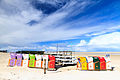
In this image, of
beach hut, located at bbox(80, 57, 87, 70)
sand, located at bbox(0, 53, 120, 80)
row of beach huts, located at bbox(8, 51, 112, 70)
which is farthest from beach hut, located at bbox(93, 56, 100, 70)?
beach hut, located at bbox(80, 57, 87, 70)

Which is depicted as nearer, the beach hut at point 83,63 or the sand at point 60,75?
the sand at point 60,75

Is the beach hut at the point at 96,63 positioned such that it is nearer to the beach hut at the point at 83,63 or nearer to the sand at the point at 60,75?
the sand at the point at 60,75

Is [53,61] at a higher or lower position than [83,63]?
higher

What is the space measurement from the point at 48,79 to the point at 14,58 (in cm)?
800

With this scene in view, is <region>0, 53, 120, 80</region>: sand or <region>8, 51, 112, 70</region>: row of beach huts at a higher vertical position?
<region>8, 51, 112, 70</region>: row of beach huts

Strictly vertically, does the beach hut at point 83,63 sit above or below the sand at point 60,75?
above

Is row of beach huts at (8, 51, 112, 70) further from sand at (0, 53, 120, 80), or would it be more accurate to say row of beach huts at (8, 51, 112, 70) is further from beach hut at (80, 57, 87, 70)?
sand at (0, 53, 120, 80)

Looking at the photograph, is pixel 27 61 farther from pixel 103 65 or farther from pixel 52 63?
pixel 103 65

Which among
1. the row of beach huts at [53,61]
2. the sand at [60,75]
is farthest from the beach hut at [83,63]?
the sand at [60,75]

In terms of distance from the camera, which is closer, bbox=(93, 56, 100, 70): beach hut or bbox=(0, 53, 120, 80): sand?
bbox=(0, 53, 120, 80): sand

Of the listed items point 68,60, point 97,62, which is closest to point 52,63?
point 68,60

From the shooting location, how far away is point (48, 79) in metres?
8.03

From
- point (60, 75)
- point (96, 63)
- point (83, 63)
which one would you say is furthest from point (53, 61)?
point (96, 63)

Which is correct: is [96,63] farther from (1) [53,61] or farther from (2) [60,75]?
(1) [53,61]
